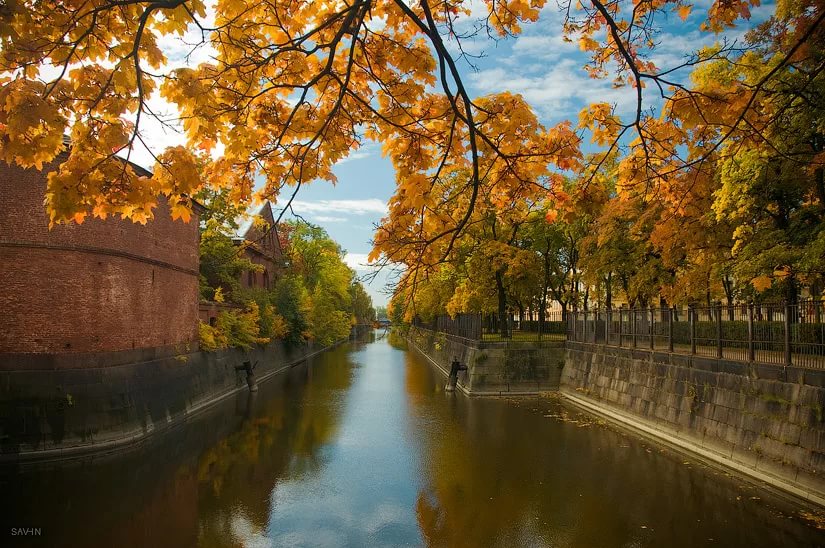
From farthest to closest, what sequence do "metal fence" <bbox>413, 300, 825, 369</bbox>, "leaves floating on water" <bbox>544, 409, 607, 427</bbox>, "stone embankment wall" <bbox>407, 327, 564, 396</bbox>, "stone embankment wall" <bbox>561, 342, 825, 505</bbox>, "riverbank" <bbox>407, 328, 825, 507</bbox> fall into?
"stone embankment wall" <bbox>407, 327, 564, 396</bbox>, "leaves floating on water" <bbox>544, 409, 607, 427</bbox>, "metal fence" <bbox>413, 300, 825, 369</bbox>, "riverbank" <bbox>407, 328, 825, 507</bbox>, "stone embankment wall" <bbox>561, 342, 825, 505</bbox>

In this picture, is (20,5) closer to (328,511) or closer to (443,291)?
(328,511)

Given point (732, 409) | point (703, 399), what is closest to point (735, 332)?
point (703, 399)

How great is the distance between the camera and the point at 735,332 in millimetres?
14594

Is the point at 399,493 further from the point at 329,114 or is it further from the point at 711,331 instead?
the point at 711,331

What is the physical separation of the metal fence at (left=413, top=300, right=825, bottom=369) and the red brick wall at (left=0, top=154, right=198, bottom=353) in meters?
14.9

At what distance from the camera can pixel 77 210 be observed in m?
3.88

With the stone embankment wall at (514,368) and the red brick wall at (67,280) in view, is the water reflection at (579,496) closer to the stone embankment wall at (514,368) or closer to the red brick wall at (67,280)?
the stone embankment wall at (514,368)

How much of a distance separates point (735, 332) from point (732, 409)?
94.3 inches

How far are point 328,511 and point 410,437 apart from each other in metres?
6.26

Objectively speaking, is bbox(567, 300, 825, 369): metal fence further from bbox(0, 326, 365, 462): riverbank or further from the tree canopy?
bbox(0, 326, 365, 462): riverbank

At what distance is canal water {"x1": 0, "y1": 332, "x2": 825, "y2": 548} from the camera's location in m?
9.70

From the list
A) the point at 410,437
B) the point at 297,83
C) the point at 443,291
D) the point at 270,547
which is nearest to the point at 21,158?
the point at 297,83

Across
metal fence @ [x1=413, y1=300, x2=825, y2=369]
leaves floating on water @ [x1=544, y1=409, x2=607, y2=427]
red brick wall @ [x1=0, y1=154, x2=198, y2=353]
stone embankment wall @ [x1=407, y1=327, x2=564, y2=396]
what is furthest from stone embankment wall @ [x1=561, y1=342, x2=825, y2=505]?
red brick wall @ [x1=0, y1=154, x2=198, y2=353]

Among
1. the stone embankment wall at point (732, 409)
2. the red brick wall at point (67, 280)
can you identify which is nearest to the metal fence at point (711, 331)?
the stone embankment wall at point (732, 409)
